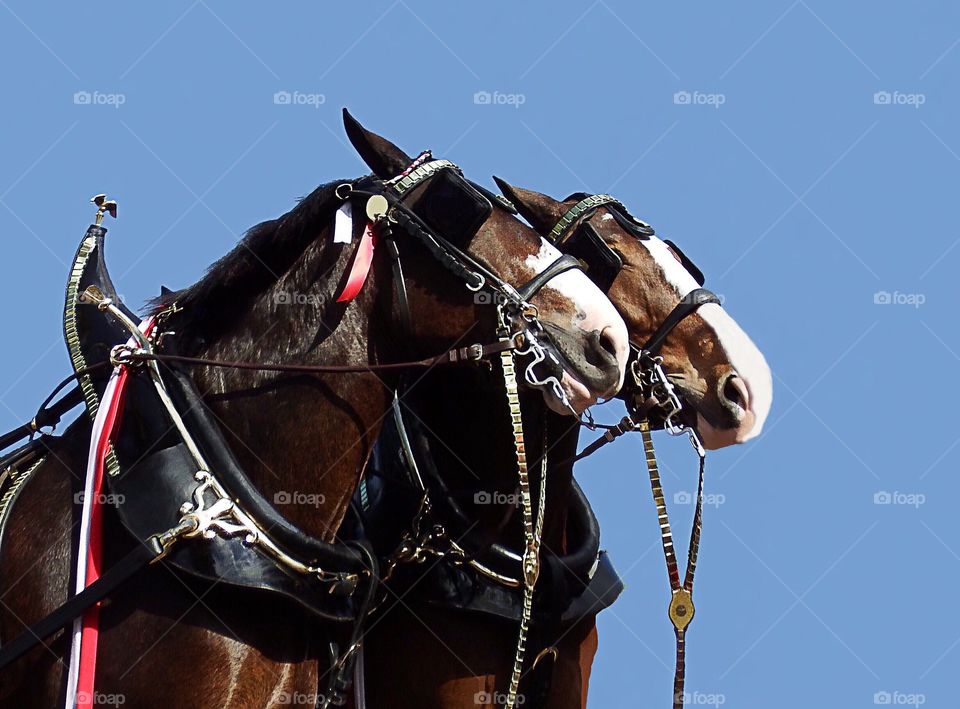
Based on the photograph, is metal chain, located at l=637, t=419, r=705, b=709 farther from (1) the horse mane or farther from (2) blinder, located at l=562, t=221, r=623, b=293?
(1) the horse mane

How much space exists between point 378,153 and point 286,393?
93cm

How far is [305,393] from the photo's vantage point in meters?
4.76

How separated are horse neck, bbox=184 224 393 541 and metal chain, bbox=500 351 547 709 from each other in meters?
0.43

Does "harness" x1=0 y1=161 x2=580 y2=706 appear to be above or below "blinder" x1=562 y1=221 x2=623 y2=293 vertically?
below

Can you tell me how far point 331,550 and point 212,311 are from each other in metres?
0.96

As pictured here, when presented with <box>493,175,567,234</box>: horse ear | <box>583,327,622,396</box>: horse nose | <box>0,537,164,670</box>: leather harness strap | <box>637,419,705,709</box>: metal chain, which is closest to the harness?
<box>0,537,164,670</box>: leather harness strap

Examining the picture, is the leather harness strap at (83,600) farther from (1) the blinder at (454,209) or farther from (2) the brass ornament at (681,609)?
(2) the brass ornament at (681,609)

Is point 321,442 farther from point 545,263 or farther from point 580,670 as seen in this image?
point 580,670

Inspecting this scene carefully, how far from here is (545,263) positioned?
16.4 ft

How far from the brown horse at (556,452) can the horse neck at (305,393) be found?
105cm

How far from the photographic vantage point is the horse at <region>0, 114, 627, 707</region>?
14.6 feet

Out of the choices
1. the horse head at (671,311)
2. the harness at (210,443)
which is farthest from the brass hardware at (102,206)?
Result: the horse head at (671,311)

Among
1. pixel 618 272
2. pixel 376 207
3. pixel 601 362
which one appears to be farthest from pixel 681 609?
pixel 376 207

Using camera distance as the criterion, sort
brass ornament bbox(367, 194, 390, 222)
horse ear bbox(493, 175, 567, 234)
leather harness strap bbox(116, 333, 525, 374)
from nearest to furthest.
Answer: leather harness strap bbox(116, 333, 525, 374) → brass ornament bbox(367, 194, 390, 222) → horse ear bbox(493, 175, 567, 234)
